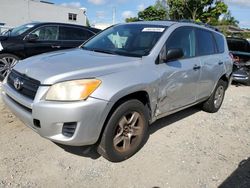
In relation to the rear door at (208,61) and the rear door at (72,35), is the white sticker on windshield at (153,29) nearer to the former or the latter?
the rear door at (208,61)

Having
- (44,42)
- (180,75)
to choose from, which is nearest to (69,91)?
(180,75)

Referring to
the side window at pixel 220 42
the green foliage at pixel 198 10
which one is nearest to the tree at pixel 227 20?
the green foliage at pixel 198 10

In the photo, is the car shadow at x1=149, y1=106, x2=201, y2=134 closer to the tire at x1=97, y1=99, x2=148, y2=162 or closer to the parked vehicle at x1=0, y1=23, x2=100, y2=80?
the tire at x1=97, y1=99, x2=148, y2=162

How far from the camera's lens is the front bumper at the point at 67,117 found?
9.87 feet

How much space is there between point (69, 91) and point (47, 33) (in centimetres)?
529

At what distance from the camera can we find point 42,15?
39.9 metres

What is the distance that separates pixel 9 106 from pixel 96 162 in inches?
51.5

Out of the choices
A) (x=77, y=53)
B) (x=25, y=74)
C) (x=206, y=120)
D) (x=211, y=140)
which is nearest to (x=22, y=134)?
(x=25, y=74)

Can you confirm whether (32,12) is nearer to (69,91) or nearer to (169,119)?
(169,119)

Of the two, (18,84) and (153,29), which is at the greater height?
(153,29)

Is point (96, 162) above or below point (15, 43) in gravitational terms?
below

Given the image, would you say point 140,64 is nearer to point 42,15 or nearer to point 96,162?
point 96,162

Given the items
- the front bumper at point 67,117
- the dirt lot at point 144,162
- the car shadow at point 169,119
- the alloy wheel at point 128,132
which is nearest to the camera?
the front bumper at point 67,117

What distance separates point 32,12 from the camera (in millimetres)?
38781
